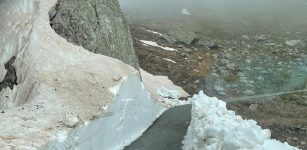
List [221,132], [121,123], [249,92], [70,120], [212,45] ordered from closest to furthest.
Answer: [70,120]
[221,132]
[121,123]
[249,92]
[212,45]

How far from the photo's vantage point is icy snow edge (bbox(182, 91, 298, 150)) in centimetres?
1568

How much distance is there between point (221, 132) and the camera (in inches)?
668

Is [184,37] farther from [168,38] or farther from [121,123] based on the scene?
[121,123]

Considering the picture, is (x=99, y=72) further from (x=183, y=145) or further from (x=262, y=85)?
(x=262, y=85)

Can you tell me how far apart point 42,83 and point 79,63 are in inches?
99.6

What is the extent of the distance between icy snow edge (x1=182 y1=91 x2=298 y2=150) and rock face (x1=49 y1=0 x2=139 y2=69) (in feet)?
25.5

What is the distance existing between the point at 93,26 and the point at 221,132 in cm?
1370

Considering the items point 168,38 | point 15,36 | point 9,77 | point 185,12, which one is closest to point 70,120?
point 9,77

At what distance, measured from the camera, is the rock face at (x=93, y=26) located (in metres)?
27.9

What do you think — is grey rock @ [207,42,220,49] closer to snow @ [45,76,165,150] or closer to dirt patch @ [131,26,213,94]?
dirt patch @ [131,26,213,94]

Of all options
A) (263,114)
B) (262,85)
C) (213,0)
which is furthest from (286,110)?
(213,0)

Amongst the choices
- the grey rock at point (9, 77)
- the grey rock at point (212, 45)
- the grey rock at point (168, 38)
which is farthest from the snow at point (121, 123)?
the grey rock at point (212, 45)

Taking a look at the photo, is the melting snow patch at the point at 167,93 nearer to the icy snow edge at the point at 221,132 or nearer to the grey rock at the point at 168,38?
the icy snow edge at the point at 221,132

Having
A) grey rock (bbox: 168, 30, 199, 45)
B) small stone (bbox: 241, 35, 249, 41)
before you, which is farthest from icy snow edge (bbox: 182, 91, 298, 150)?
small stone (bbox: 241, 35, 249, 41)
